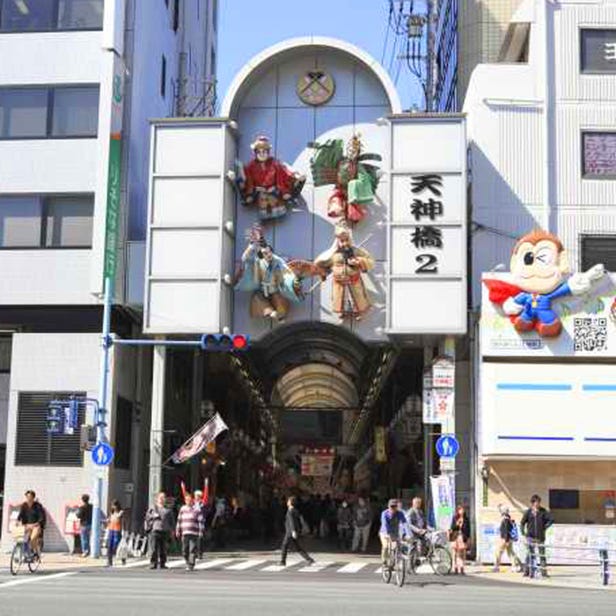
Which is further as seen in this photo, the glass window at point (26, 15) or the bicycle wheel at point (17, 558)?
the glass window at point (26, 15)

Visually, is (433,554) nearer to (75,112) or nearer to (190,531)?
(190,531)

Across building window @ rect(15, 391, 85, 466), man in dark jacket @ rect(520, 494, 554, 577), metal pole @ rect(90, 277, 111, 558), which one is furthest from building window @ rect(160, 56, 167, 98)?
man in dark jacket @ rect(520, 494, 554, 577)

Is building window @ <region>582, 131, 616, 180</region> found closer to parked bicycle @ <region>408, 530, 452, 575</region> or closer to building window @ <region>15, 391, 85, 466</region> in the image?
parked bicycle @ <region>408, 530, 452, 575</region>

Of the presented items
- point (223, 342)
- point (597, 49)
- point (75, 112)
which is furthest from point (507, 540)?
point (75, 112)

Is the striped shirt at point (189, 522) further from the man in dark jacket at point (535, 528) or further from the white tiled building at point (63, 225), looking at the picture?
the man in dark jacket at point (535, 528)

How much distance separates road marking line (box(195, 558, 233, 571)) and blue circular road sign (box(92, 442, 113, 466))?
142 inches

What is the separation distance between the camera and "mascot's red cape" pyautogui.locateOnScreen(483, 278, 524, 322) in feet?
Answer: 95.8

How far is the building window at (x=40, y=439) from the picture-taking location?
3172 centimetres

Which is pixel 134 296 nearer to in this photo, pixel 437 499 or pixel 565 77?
pixel 437 499

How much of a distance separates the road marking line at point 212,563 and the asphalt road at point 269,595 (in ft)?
6.89

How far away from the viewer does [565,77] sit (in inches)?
1294

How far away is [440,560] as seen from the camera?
2478 cm

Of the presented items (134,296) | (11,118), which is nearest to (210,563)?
(134,296)

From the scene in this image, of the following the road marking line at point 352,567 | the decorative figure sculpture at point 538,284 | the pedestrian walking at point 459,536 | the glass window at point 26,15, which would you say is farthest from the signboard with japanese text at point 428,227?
the glass window at point 26,15
